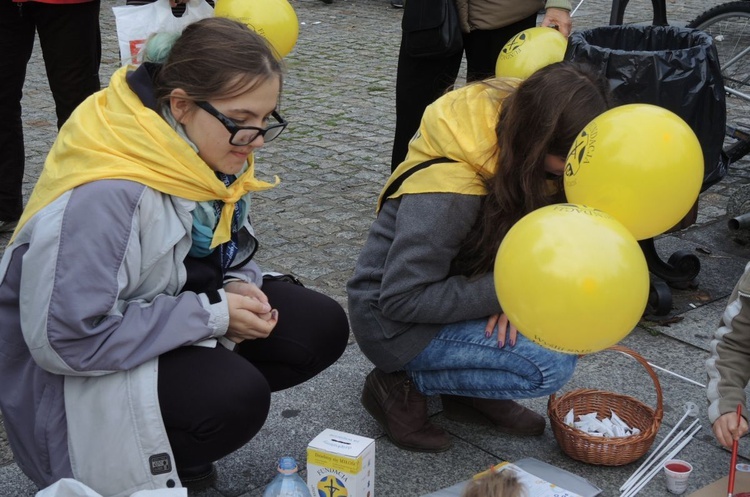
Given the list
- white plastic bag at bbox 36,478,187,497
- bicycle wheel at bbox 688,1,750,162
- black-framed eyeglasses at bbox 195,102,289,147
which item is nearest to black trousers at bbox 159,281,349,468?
white plastic bag at bbox 36,478,187,497

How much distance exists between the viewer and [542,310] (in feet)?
6.68

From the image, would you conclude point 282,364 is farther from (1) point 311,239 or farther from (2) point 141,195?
(1) point 311,239

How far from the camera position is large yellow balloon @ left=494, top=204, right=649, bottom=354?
6.55 ft

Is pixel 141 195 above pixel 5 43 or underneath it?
above

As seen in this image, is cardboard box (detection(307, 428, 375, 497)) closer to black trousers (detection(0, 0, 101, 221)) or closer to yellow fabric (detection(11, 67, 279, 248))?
yellow fabric (detection(11, 67, 279, 248))

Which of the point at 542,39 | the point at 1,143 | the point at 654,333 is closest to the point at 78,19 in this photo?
the point at 1,143

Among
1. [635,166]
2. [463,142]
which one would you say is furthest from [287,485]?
[635,166]

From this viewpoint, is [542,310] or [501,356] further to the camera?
[501,356]

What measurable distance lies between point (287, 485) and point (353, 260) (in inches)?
78.6

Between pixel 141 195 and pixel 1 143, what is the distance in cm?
222

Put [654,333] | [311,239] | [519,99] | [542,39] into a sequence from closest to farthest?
1. [519,99]
2. [542,39]
3. [654,333]
4. [311,239]

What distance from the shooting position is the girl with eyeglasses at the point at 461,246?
2.49 metres

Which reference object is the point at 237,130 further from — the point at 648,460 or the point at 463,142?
the point at 648,460

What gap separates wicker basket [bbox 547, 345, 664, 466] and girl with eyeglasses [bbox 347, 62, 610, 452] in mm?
150
